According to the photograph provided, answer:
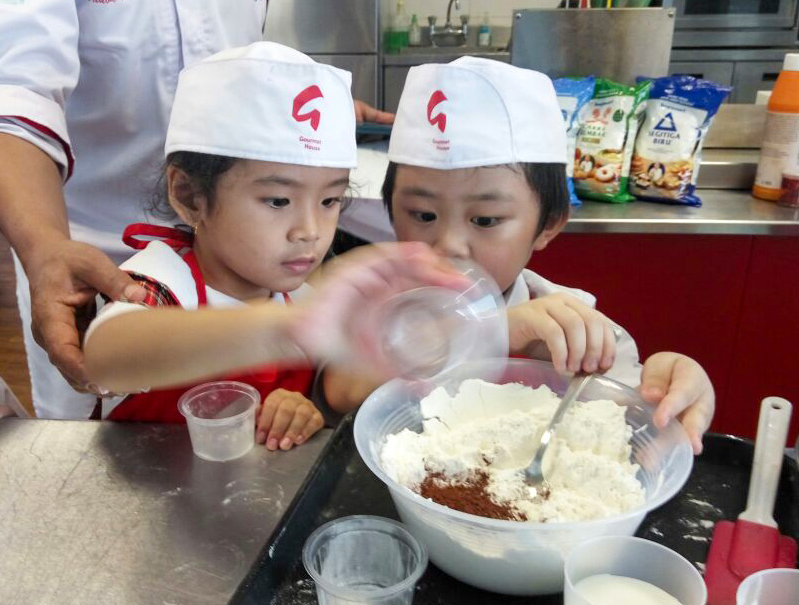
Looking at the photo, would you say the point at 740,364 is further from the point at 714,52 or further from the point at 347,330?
the point at 714,52

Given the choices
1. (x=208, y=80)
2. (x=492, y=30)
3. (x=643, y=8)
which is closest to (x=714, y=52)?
(x=492, y=30)

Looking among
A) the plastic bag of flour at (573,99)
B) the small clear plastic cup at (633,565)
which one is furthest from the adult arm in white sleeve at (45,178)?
the plastic bag of flour at (573,99)

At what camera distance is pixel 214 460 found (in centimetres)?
91

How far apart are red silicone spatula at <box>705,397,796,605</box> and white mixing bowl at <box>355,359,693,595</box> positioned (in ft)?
0.28

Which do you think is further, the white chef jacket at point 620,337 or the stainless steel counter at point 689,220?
the stainless steel counter at point 689,220

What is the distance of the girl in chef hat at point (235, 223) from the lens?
0.78 m

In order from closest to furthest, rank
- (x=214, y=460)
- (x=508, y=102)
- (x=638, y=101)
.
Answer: (x=214, y=460), (x=508, y=102), (x=638, y=101)

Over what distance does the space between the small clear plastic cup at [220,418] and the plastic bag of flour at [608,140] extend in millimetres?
1319

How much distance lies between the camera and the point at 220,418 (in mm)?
966

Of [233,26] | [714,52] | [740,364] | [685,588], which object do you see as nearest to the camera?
[685,588]

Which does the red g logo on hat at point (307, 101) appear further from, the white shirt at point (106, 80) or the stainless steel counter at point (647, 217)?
the stainless steel counter at point (647, 217)

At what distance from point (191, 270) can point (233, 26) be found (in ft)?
2.13

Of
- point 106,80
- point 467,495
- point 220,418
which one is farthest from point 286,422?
point 106,80

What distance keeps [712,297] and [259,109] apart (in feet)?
5.01
